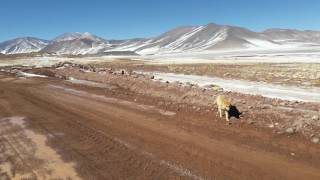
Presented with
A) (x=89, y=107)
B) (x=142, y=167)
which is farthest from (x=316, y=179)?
(x=89, y=107)

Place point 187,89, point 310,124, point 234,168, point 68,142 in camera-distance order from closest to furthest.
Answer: point 234,168 < point 68,142 < point 310,124 < point 187,89

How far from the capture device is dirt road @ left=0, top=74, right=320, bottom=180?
11414 millimetres

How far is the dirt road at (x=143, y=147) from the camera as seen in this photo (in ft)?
37.4

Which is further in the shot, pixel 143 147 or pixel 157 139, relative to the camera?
pixel 157 139

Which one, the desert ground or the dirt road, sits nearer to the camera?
the dirt road

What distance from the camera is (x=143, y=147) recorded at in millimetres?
13836

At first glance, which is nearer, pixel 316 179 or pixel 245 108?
pixel 316 179

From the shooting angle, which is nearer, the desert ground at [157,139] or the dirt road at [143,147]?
the dirt road at [143,147]

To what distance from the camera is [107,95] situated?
2759 centimetres

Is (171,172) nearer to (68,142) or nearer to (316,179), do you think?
(316,179)

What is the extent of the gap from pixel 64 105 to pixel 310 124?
13.4 metres

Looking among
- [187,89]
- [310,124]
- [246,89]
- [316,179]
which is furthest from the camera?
[246,89]

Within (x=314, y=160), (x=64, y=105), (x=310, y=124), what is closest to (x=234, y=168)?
(x=314, y=160)

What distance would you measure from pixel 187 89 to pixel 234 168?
15.6 m
